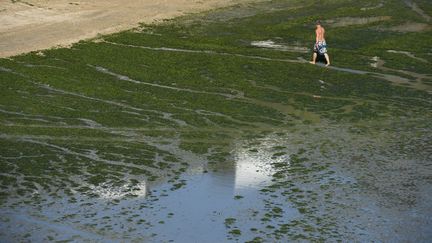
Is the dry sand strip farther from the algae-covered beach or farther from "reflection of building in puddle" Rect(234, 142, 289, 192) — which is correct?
"reflection of building in puddle" Rect(234, 142, 289, 192)

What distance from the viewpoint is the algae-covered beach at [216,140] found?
14.9 metres

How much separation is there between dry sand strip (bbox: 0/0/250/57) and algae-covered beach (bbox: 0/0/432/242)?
1.24m

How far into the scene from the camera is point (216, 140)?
20156 millimetres

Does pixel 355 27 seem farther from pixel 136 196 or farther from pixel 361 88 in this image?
pixel 136 196

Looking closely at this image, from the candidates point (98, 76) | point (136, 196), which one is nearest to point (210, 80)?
point (98, 76)

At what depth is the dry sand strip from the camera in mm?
31980

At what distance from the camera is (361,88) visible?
25969 mm

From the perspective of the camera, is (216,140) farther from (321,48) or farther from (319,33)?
(319,33)

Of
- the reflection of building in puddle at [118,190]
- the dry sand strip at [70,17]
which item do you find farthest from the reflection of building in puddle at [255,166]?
the dry sand strip at [70,17]

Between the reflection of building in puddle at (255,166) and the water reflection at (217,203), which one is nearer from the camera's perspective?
the water reflection at (217,203)

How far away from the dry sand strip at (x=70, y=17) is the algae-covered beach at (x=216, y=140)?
1238 mm

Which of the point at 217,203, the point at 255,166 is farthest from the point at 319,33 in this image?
the point at 217,203

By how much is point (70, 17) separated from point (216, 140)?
18.7 metres

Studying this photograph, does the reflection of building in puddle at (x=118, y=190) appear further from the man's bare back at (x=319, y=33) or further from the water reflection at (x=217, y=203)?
the man's bare back at (x=319, y=33)
